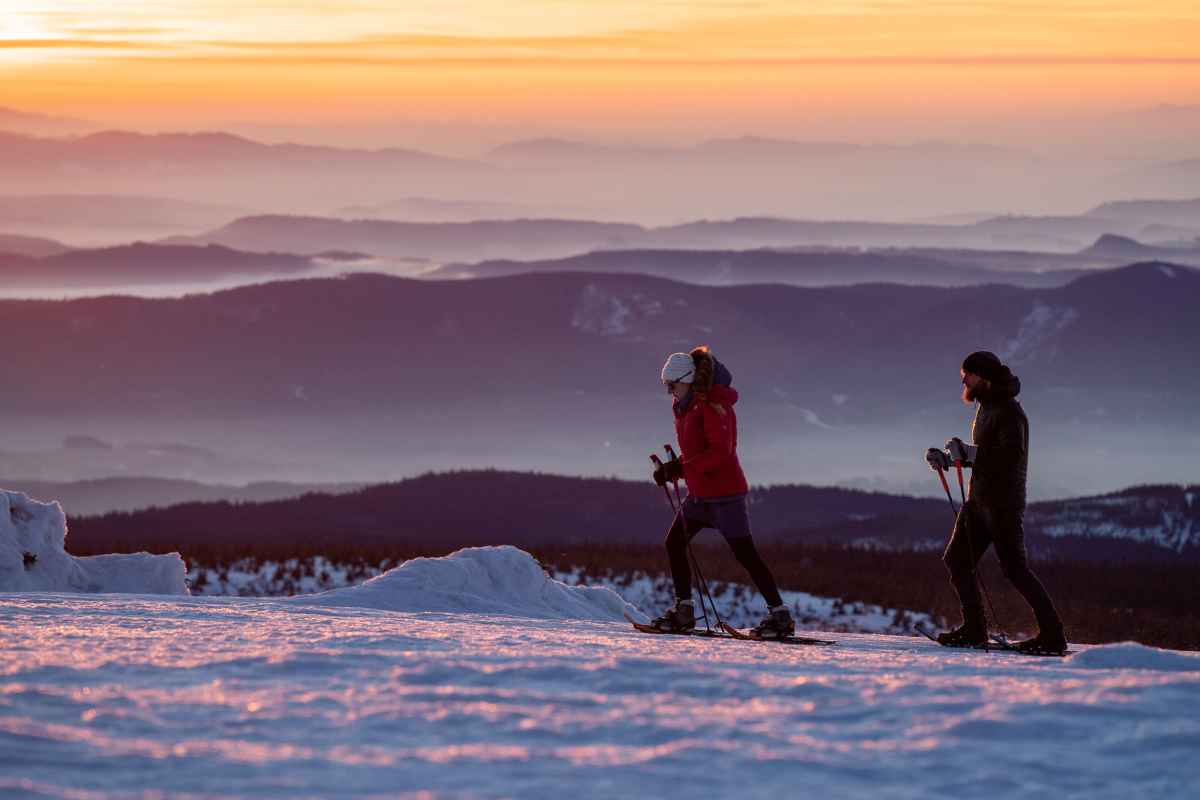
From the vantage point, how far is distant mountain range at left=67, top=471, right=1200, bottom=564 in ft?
152

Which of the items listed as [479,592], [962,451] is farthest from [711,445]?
[479,592]

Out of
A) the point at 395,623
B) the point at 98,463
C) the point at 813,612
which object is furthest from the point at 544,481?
the point at 98,463

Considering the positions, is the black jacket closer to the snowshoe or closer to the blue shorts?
the snowshoe

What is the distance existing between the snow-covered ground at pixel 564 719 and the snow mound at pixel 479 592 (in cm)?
440

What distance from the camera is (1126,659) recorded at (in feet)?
33.3

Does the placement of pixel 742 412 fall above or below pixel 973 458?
above

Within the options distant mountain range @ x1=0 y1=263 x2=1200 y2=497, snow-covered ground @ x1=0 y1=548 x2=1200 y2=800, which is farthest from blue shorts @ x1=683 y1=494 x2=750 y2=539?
distant mountain range @ x1=0 y1=263 x2=1200 y2=497

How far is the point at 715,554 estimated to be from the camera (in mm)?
31125

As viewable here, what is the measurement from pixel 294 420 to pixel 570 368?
3049cm

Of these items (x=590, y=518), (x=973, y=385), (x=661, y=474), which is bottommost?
A: (x=661, y=474)

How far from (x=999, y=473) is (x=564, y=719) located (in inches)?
180

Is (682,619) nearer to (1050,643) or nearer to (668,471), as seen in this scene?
(668,471)

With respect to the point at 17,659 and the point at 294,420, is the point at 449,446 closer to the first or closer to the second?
the point at 294,420

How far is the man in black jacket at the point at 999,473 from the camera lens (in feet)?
37.8
